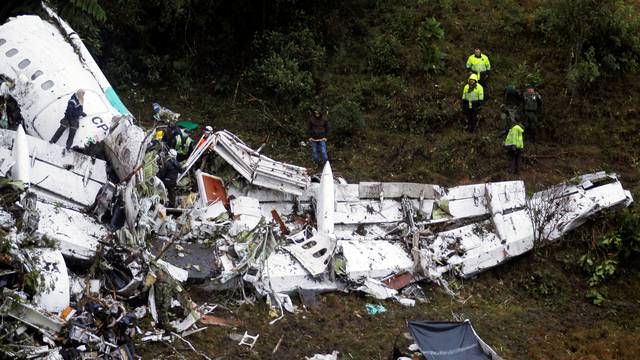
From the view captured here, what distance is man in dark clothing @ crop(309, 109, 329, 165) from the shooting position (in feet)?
→ 56.9

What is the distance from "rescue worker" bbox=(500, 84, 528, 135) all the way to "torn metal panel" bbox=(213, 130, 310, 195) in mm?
5598

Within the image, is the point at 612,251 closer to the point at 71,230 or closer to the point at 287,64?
the point at 287,64

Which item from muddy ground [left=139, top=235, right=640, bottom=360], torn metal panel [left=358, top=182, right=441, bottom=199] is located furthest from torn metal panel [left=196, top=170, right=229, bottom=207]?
torn metal panel [left=358, top=182, right=441, bottom=199]

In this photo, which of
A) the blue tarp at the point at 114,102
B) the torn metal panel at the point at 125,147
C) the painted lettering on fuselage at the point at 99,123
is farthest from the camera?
the blue tarp at the point at 114,102

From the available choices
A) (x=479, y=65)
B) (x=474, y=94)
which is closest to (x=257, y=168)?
(x=474, y=94)

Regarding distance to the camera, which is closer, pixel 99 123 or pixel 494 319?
pixel 494 319

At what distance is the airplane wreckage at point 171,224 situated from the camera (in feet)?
38.6

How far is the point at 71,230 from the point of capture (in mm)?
13156

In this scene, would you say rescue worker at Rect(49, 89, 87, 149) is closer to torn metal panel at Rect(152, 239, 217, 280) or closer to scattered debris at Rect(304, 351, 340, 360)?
torn metal panel at Rect(152, 239, 217, 280)

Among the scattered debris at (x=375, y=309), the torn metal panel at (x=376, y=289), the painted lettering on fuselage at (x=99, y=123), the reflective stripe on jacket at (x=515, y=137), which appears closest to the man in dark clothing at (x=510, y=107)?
the reflective stripe on jacket at (x=515, y=137)

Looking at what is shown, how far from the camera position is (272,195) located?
51.9 ft

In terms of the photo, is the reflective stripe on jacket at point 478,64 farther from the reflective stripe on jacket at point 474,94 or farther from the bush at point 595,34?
the bush at point 595,34

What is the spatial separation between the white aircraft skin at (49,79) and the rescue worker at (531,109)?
8718mm

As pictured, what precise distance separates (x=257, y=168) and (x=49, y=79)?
4525 millimetres
